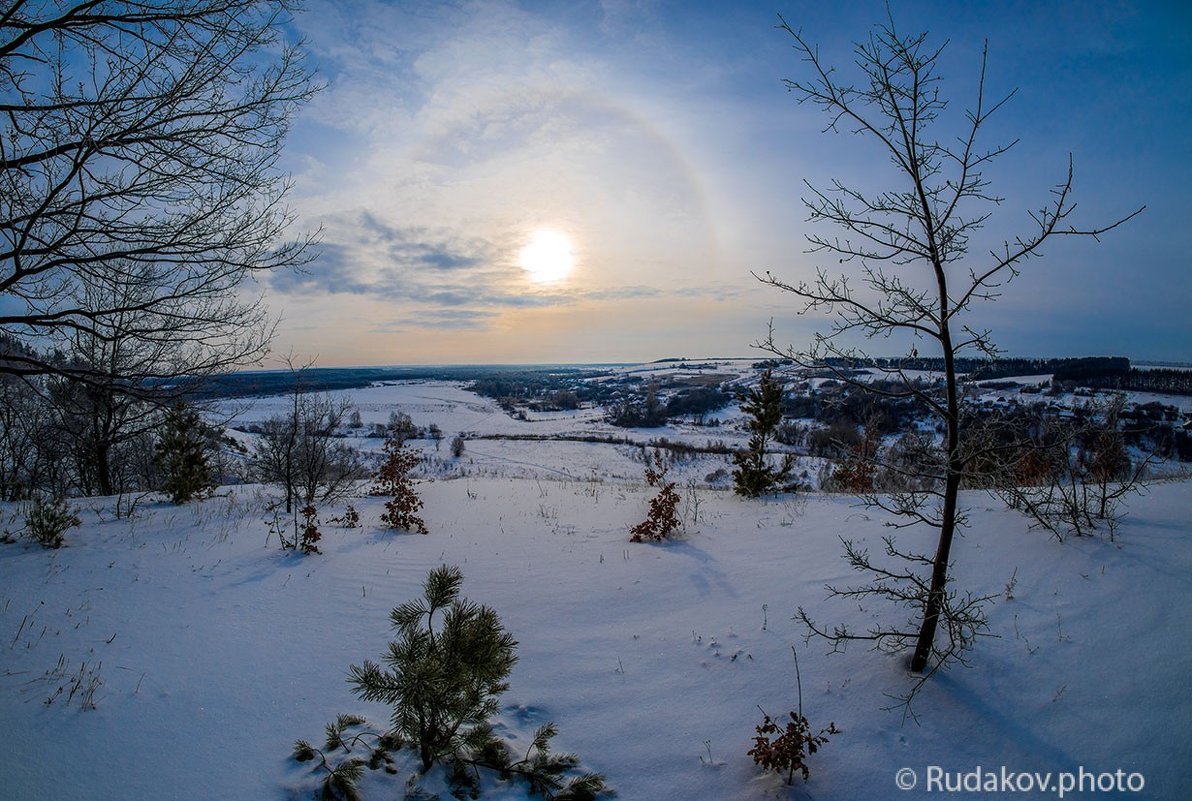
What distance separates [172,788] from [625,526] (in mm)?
6514

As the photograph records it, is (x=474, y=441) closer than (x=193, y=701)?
No

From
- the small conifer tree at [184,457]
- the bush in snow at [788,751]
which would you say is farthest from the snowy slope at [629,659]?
the small conifer tree at [184,457]

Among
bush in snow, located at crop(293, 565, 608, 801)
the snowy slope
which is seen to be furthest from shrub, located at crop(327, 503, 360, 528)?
bush in snow, located at crop(293, 565, 608, 801)

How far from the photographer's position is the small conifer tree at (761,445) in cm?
1134

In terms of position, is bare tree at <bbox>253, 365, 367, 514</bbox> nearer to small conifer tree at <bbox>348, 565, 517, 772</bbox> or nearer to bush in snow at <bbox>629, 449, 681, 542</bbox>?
bush in snow at <bbox>629, 449, 681, 542</bbox>

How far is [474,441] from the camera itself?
207ft

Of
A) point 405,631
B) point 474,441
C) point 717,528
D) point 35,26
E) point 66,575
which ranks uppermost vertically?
point 35,26

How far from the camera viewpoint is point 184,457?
10414 mm

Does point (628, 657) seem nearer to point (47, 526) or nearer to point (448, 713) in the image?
point (448, 713)

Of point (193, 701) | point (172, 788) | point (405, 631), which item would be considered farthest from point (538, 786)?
point (193, 701)

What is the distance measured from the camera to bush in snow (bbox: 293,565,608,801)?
284 centimetres

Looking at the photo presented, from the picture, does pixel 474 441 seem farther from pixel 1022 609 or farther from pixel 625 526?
A: pixel 1022 609

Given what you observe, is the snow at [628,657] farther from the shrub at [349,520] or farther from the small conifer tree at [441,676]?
the shrub at [349,520]

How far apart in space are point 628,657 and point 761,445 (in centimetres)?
802
